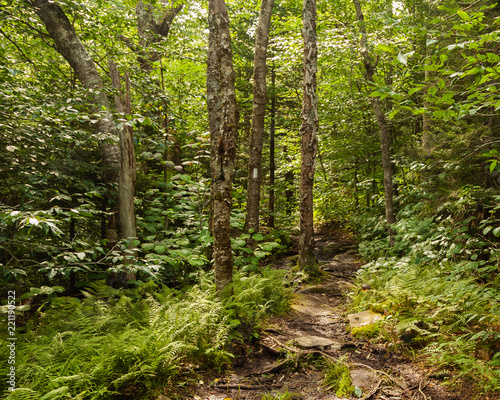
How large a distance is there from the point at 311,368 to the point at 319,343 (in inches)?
20.2

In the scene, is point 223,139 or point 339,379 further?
point 223,139

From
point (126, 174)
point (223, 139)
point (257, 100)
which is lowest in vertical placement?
point (126, 174)

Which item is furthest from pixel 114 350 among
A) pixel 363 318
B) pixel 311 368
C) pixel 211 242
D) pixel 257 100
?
pixel 257 100

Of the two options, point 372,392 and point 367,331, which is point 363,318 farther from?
point 372,392

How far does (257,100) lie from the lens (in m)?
9.23

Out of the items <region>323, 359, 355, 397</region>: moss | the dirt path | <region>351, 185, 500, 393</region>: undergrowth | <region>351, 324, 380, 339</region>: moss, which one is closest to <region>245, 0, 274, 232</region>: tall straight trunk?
<region>351, 185, 500, 393</region>: undergrowth

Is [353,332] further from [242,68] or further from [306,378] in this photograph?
[242,68]

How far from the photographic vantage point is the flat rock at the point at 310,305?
6531 mm

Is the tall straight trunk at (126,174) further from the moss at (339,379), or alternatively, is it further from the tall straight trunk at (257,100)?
the moss at (339,379)

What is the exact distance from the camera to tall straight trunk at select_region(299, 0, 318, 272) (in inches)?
331

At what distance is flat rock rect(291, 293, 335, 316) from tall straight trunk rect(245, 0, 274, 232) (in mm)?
2566

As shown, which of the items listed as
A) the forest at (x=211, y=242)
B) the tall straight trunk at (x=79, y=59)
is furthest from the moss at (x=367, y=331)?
the tall straight trunk at (x=79, y=59)

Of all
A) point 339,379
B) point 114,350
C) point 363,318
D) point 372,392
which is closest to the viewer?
point 114,350

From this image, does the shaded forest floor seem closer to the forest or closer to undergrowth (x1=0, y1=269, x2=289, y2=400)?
the forest
